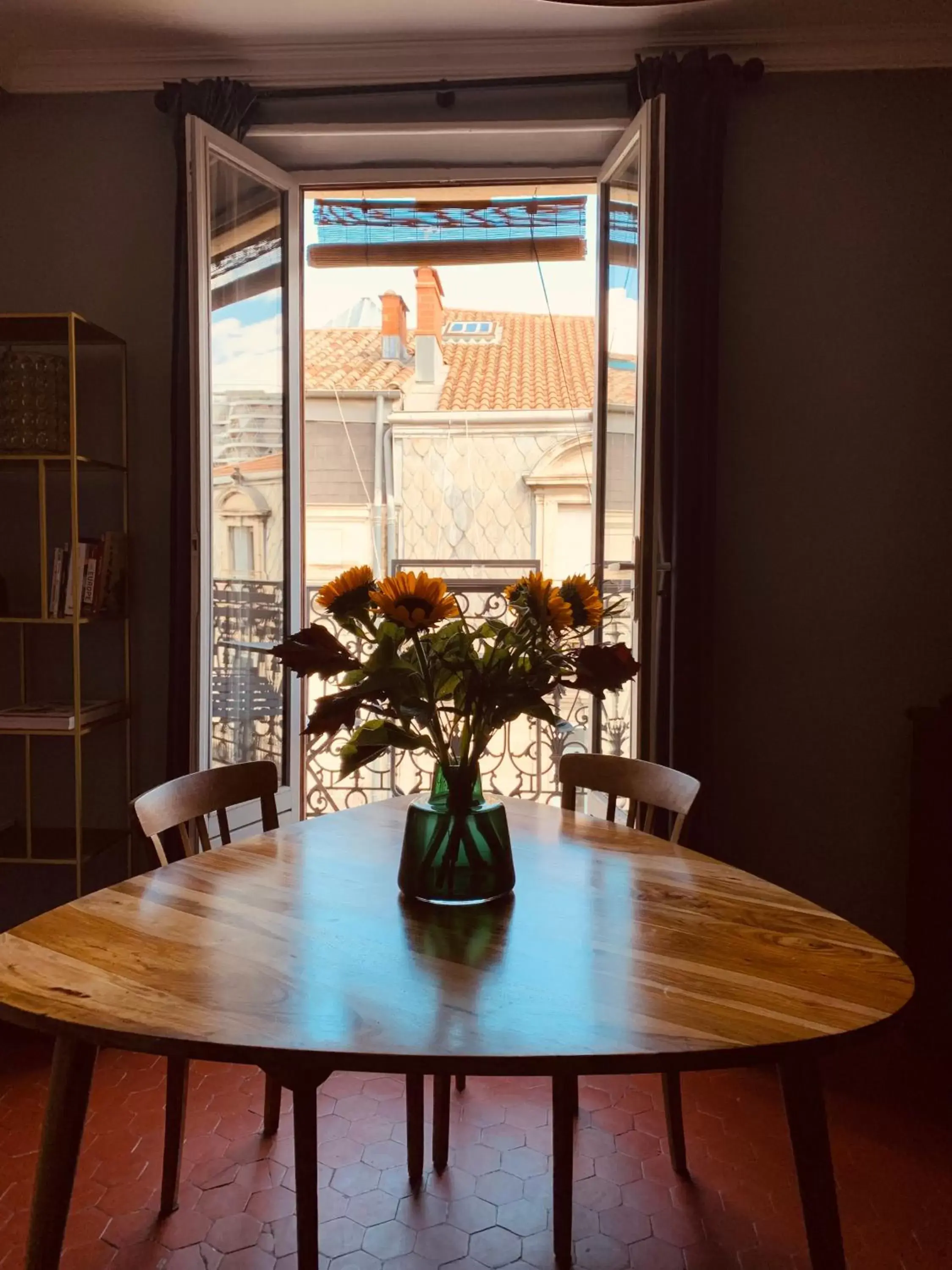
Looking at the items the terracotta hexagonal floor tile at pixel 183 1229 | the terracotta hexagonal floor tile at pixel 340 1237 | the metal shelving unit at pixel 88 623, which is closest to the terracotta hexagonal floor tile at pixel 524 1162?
the terracotta hexagonal floor tile at pixel 340 1237

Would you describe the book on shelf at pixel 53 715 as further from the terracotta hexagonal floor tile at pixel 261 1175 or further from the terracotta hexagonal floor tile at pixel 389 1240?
the terracotta hexagonal floor tile at pixel 389 1240

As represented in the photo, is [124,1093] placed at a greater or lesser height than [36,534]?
lesser

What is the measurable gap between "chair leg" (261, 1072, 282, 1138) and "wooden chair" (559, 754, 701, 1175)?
25.3 inches

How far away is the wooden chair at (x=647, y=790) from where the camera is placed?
72.6 inches

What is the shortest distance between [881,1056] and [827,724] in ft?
3.02

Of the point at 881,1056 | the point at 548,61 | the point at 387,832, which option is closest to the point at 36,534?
the point at 387,832

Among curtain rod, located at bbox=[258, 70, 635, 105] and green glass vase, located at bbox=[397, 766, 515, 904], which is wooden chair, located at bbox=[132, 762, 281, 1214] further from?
curtain rod, located at bbox=[258, 70, 635, 105]

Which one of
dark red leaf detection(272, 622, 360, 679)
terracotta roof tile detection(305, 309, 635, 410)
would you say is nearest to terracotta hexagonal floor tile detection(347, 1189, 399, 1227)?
dark red leaf detection(272, 622, 360, 679)

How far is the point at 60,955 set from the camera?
3.85 feet

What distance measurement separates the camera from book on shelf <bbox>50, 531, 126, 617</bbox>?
109 inches

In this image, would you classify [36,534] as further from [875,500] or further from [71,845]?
[875,500]

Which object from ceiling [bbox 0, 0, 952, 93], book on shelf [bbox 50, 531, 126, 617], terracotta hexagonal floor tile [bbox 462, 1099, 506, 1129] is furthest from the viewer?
book on shelf [bbox 50, 531, 126, 617]

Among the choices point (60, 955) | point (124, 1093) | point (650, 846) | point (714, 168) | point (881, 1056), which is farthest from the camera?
point (714, 168)

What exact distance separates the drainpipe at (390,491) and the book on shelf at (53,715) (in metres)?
4.61
